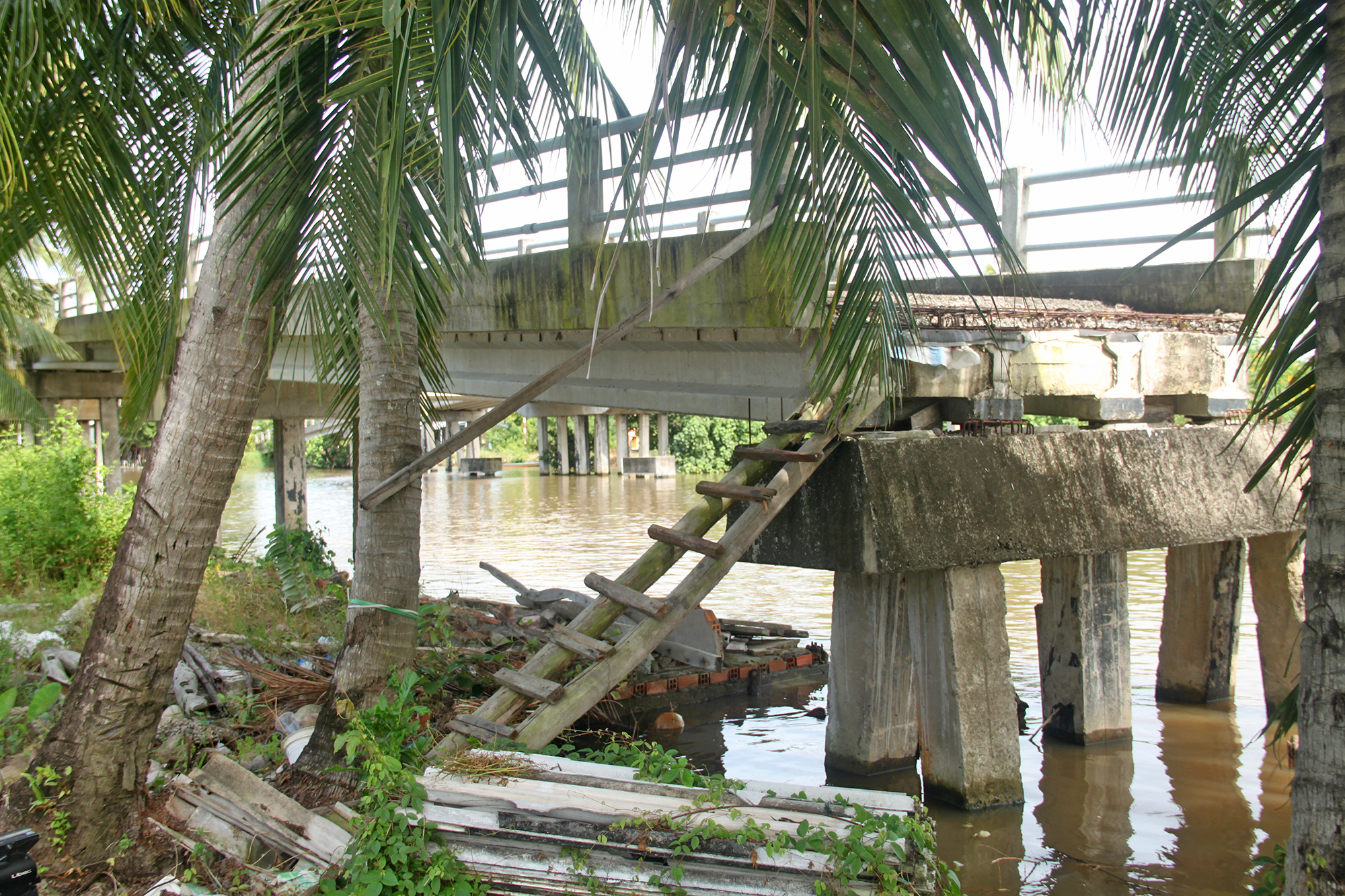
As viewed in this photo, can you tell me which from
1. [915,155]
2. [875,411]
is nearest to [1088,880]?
[875,411]

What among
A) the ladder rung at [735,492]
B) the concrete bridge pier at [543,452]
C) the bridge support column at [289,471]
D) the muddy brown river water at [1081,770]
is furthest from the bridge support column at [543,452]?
the ladder rung at [735,492]

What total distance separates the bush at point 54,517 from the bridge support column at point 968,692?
10064 mm

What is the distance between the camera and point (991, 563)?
6.80 m

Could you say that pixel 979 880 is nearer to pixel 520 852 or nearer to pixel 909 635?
pixel 909 635

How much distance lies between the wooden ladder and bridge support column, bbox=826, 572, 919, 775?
1.29 metres

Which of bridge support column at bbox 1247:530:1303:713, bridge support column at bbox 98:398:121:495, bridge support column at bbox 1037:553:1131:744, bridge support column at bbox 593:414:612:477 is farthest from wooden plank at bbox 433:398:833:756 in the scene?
bridge support column at bbox 593:414:612:477

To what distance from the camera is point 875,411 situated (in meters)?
6.94

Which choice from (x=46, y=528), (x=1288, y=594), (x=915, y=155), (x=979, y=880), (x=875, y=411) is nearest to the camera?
(x=915, y=155)

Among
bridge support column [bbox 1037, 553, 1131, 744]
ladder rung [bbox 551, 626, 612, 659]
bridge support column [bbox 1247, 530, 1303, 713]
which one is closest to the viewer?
ladder rung [bbox 551, 626, 612, 659]

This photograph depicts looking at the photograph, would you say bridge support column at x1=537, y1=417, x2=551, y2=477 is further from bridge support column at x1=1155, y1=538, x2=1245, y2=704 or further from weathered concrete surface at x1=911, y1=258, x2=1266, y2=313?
bridge support column at x1=1155, y1=538, x2=1245, y2=704

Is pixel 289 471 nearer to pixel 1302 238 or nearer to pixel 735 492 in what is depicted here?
pixel 735 492

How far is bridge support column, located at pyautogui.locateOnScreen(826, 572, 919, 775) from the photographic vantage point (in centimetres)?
741

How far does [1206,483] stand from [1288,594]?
1.63m

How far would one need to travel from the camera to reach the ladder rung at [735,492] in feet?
20.4
